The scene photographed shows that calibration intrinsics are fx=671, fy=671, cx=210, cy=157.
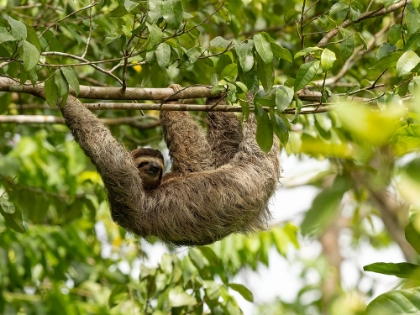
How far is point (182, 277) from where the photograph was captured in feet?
22.4

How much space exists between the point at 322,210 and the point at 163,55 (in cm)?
326

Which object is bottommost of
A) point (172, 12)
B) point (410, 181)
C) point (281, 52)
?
point (410, 181)

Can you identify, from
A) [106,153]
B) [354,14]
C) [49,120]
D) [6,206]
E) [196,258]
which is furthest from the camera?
[49,120]

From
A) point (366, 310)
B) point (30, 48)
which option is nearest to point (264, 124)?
point (30, 48)

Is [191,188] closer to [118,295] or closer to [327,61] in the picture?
[118,295]

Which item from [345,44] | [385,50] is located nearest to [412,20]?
[385,50]

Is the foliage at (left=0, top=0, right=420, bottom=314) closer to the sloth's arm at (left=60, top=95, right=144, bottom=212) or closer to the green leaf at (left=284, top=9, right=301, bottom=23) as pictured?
the green leaf at (left=284, top=9, right=301, bottom=23)

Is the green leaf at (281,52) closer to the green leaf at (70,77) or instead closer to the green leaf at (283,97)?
the green leaf at (283,97)

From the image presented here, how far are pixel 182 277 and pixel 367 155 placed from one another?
537 cm

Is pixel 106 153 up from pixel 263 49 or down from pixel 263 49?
down

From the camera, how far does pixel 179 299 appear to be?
6.32m

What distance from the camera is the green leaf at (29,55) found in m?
4.12

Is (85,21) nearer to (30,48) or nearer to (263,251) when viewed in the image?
(30,48)

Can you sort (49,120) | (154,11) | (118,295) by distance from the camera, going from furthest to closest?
(49,120)
(118,295)
(154,11)
